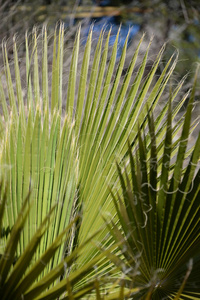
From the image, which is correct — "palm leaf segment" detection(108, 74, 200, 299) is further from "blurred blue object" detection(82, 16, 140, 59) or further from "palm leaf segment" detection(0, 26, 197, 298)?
"blurred blue object" detection(82, 16, 140, 59)

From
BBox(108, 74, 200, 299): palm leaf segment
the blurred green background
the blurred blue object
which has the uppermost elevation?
the blurred green background

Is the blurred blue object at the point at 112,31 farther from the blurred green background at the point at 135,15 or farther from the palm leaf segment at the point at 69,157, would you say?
the palm leaf segment at the point at 69,157

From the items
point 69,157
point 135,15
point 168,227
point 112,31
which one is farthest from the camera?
point 135,15

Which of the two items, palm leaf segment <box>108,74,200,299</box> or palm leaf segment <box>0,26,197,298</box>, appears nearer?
palm leaf segment <box>108,74,200,299</box>

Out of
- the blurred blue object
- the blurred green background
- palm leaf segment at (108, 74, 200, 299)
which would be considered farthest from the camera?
the blurred green background

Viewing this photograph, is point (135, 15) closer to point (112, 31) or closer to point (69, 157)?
point (112, 31)

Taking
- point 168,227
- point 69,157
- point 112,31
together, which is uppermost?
point 112,31

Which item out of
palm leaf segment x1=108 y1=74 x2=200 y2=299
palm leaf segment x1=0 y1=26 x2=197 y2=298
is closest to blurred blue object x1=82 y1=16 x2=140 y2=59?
palm leaf segment x1=0 y1=26 x2=197 y2=298

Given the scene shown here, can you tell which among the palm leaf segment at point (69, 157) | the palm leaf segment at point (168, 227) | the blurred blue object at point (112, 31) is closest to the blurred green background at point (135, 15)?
the blurred blue object at point (112, 31)

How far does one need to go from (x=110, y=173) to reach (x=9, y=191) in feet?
0.80

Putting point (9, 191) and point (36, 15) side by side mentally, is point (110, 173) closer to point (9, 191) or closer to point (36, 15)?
point (9, 191)

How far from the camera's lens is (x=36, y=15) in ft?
10.1

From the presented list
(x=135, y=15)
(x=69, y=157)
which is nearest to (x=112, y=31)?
(x=135, y=15)

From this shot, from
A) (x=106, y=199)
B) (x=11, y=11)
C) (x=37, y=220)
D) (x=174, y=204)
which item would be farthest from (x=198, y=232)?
(x=11, y=11)
